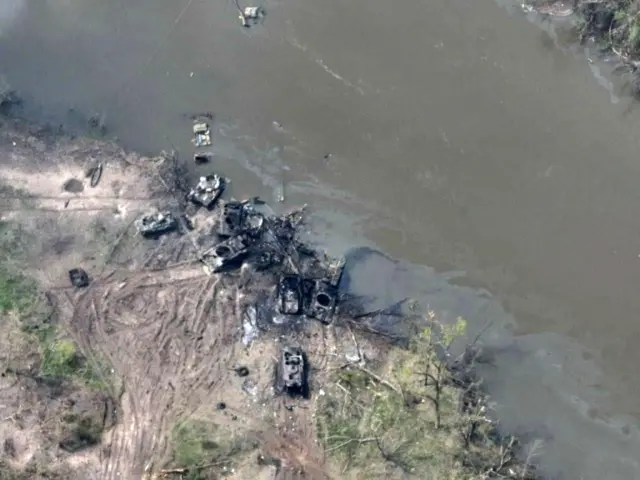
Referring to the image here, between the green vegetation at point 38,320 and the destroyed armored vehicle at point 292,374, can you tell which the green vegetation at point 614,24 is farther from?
the green vegetation at point 38,320

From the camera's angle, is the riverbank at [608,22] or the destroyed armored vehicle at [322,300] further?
the riverbank at [608,22]

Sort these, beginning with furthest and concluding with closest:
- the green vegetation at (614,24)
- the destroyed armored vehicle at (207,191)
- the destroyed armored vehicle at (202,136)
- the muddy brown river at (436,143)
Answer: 1. the destroyed armored vehicle at (202,136)
2. the green vegetation at (614,24)
3. the destroyed armored vehicle at (207,191)
4. the muddy brown river at (436,143)

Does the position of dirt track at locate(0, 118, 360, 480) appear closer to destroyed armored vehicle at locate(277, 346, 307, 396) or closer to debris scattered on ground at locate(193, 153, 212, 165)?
destroyed armored vehicle at locate(277, 346, 307, 396)

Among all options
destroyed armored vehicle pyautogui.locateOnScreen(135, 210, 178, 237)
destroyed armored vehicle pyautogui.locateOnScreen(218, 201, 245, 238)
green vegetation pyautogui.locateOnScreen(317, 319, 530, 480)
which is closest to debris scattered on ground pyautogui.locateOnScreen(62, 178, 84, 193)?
destroyed armored vehicle pyautogui.locateOnScreen(135, 210, 178, 237)

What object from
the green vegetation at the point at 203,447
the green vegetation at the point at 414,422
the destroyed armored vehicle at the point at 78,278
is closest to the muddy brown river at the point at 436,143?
the green vegetation at the point at 414,422

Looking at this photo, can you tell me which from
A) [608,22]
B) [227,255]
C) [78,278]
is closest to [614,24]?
[608,22]

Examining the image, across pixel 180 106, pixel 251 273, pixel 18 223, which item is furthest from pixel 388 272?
pixel 18 223
